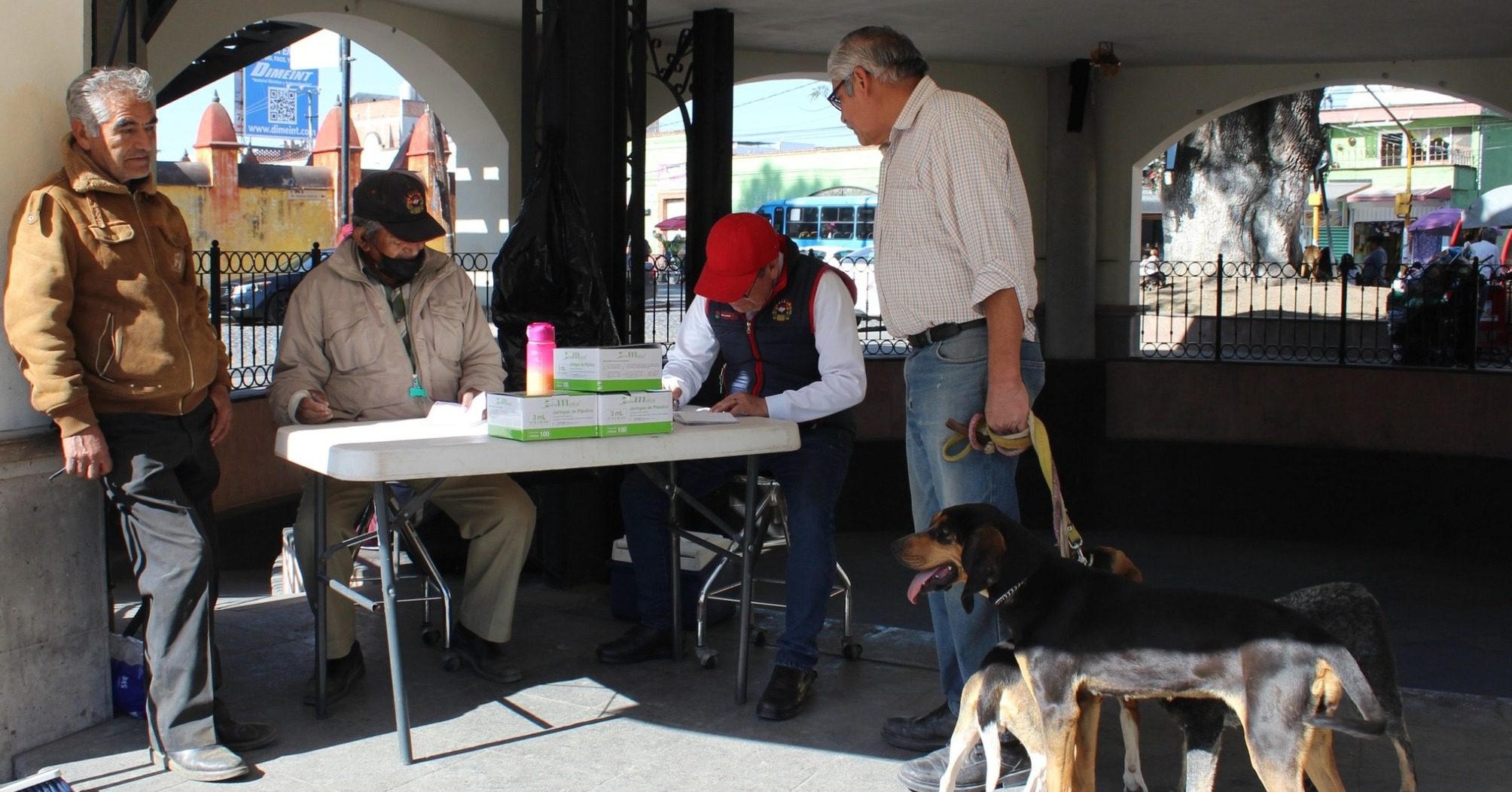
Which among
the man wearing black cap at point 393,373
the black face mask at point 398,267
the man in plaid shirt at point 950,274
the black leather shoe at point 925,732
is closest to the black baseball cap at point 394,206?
the man wearing black cap at point 393,373

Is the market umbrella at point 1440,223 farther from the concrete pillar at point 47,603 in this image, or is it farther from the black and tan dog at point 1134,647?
the concrete pillar at point 47,603

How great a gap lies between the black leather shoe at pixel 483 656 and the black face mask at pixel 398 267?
3.69 feet

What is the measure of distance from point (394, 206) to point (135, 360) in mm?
950

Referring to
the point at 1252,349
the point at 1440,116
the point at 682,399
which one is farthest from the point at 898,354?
the point at 1440,116

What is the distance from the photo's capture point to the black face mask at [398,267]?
4.05 m

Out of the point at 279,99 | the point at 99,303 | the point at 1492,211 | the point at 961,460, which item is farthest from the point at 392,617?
the point at 279,99

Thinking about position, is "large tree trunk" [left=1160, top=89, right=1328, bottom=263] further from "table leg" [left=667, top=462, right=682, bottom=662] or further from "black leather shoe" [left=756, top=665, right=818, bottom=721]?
"black leather shoe" [left=756, top=665, right=818, bottom=721]

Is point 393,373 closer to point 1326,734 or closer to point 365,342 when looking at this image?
point 365,342

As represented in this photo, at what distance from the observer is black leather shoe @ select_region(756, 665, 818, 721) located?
12.4 ft

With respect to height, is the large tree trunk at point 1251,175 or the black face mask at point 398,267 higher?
the large tree trunk at point 1251,175

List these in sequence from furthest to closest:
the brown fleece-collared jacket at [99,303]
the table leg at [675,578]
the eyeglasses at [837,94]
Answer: the table leg at [675,578] < the eyeglasses at [837,94] < the brown fleece-collared jacket at [99,303]

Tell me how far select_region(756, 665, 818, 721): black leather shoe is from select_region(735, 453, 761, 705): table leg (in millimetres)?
84

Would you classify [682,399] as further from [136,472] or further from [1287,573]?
[1287,573]

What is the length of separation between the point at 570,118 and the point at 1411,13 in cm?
514
